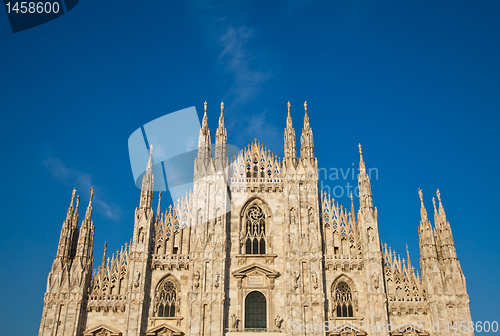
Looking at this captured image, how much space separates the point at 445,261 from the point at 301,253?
10.8 m

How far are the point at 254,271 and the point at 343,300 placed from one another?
6976 millimetres

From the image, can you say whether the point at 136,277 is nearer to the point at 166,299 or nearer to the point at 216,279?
the point at 166,299

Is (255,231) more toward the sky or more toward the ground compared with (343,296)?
more toward the sky

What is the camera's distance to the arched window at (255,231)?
3603 cm

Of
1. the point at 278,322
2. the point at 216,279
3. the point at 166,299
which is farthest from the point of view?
the point at 166,299

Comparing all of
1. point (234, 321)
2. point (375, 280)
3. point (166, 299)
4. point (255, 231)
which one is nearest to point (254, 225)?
point (255, 231)

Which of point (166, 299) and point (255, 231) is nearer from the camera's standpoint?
point (166, 299)

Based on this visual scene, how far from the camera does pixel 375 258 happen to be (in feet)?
112

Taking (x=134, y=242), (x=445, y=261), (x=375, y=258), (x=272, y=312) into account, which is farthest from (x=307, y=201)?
(x=134, y=242)

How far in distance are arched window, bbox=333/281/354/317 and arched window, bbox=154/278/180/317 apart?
1180 centimetres

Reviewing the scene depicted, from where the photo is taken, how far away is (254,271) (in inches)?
1371

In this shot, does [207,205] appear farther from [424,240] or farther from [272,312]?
[424,240]

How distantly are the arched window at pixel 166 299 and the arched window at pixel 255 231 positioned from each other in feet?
20.8

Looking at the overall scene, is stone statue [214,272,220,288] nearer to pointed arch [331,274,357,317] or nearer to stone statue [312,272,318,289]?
stone statue [312,272,318,289]
